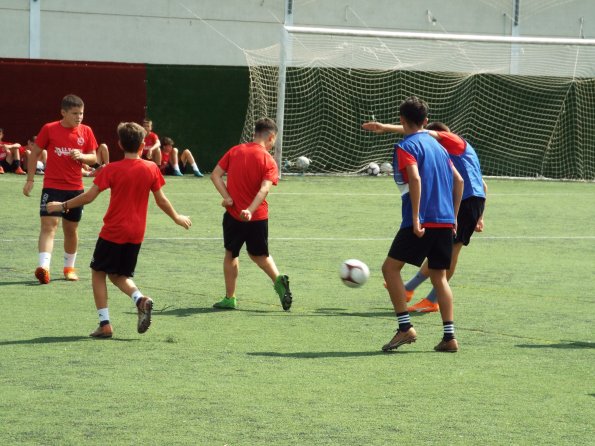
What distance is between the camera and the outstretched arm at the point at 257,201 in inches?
393

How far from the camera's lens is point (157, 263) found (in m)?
13.2

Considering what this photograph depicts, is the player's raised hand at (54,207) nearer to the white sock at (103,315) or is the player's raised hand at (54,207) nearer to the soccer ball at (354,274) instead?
the white sock at (103,315)

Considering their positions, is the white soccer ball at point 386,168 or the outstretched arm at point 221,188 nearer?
the outstretched arm at point 221,188

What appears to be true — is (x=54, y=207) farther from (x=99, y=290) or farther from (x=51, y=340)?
(x=51, y=340)

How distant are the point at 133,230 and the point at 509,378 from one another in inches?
118

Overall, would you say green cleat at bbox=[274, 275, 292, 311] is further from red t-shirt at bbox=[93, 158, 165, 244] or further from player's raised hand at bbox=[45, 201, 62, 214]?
player's raised hand at bbox=[45, 201, 62, 214]

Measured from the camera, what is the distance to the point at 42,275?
37.3ft

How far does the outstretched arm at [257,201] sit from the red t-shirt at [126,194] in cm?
128

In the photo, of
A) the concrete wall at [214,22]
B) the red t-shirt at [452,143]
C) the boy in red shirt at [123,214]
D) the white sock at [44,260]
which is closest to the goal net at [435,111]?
the concrete wall at [214,22]

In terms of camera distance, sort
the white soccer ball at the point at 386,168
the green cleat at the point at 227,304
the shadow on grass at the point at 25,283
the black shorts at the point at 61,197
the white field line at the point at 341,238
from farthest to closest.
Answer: the white soccer ball at the point at 386,168, the white field line at the point at 341,238, the black shorts at the point at 61,197, the shadow on grass at the point at 25,283, the green cleat at the point at 227,304

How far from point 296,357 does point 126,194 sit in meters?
1.81

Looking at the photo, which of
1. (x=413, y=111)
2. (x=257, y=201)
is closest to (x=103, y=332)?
(x=257, y=201)

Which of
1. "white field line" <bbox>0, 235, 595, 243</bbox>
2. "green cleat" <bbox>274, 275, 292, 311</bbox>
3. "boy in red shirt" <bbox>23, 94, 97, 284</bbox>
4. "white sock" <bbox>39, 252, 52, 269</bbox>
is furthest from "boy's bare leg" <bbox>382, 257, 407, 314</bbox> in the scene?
"white field line" <bbox>0, 235, 595, 243</bbox>

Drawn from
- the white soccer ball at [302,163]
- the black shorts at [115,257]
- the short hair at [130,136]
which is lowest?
the white soccer ball at [302,163]
